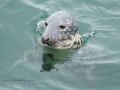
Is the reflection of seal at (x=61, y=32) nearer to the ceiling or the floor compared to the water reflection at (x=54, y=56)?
nearer to the ceiling

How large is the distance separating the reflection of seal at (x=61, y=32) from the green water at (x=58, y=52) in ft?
0.73

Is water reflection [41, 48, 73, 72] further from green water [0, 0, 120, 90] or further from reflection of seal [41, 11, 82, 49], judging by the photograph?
reflection of seal [41, 11, 82, 49]

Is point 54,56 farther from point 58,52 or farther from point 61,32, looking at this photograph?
point 61,32

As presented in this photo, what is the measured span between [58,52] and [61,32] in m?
0.50

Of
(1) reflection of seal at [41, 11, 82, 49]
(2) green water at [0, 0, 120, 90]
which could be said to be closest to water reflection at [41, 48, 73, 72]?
(2) green water at [0, 0, 120, 90]

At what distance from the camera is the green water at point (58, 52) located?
9.21 m

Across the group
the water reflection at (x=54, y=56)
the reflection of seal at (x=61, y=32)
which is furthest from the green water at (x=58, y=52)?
the reflection of seal at (x=61, y=32)

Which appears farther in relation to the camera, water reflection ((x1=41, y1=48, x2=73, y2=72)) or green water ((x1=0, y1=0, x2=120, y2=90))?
water reflection ((x1=41, y1=48, x2=73, y2=72))

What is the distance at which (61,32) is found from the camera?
1020 cm

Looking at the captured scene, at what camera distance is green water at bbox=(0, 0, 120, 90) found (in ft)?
30.2

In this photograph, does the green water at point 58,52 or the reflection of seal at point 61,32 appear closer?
the green water at point 58,52

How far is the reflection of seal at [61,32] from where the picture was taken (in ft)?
32.5

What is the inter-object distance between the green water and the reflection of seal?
0.22m

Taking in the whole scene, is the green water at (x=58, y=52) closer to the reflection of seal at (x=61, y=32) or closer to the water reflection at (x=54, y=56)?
the water reflection at (x=54, y=56)
